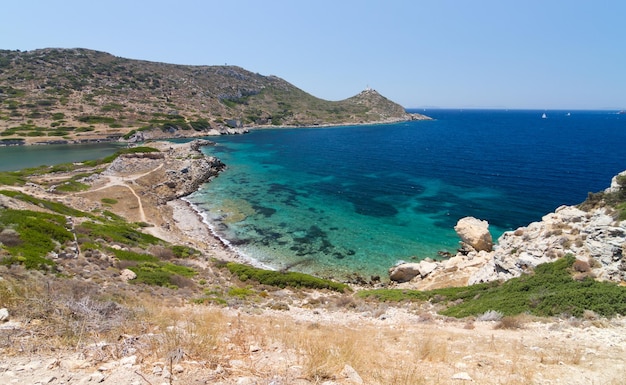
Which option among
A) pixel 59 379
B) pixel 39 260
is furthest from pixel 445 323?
pixel 39 260

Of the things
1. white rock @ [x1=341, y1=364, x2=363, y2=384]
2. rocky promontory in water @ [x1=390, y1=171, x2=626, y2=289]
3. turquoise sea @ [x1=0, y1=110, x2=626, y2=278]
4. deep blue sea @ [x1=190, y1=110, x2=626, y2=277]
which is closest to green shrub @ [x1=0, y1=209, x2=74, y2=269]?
white rock @ [x1=341, y1=364, x2=363, y2=384]

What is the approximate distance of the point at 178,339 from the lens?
7.79 m

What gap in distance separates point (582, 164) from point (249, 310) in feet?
285

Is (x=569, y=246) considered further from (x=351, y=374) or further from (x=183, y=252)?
(x=183, y=252)

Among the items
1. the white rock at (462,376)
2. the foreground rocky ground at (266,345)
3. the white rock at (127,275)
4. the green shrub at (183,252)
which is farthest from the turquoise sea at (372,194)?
the white rock at (462,376)

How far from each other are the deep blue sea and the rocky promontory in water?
17.8 feet

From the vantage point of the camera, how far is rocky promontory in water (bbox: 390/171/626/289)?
16.6 metres

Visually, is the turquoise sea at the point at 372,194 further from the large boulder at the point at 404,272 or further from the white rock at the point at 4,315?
the white rock at the point at 4,315

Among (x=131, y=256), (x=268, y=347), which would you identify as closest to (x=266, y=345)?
(x=268, y=347)

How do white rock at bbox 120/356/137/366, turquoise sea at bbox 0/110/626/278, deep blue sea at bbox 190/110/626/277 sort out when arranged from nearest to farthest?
1. white rock at bbox 120/356/137/366
2. deep blue sea at bbox 190/110/626/277
3. turquoise sea at bbox 0/110/626/278

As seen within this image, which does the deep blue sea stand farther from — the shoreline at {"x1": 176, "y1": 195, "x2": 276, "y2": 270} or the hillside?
the hillside

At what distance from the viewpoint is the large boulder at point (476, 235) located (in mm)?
33844

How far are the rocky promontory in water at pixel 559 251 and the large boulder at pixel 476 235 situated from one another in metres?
1.47

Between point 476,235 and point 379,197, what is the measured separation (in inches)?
903
